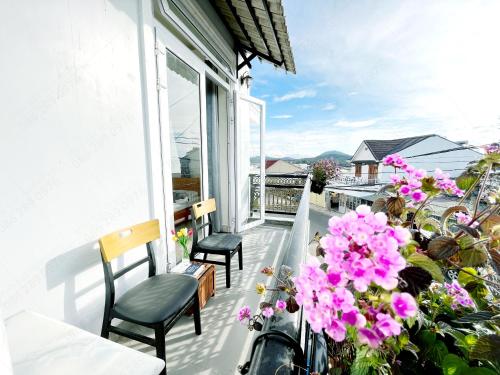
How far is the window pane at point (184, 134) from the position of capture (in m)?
2.10

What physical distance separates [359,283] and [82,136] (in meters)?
1.44

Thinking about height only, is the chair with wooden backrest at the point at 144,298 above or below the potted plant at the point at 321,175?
below

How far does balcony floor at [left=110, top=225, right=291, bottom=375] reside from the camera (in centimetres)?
132

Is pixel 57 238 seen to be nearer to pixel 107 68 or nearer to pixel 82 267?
pixel 82 267

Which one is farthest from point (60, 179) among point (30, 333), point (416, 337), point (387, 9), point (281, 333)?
point (387, 9)

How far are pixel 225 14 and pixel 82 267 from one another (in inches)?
126

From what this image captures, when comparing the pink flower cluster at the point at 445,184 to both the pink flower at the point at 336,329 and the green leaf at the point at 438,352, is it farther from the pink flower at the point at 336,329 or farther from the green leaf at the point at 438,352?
the pink flower at the point at 336,329

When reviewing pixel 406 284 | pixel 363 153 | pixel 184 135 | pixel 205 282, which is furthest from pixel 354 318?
pixel 363 153

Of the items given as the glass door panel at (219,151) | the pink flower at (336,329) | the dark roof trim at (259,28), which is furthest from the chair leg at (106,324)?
the dark roof trim at (259,28)

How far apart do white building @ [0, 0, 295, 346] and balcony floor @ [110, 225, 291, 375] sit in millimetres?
489

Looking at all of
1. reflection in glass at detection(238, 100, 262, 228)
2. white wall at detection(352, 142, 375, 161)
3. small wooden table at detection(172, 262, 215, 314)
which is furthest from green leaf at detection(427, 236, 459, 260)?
white wall at detection(352, 142, 375, 161)

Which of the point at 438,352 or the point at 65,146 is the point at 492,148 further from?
the point at 65,146

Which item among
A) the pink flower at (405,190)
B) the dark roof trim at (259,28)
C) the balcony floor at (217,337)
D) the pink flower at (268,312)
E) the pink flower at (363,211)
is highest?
the dark roof trim at (259,28)

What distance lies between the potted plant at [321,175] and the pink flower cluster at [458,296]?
5.88 m
